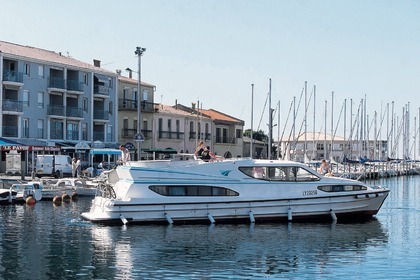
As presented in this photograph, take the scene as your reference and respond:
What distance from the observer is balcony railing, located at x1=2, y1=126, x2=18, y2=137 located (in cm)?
7306

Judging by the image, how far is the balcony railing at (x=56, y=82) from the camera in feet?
256

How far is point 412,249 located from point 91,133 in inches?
2276

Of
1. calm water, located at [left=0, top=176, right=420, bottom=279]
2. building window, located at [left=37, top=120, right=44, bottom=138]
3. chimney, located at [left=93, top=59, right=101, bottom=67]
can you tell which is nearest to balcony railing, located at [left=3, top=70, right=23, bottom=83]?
building window, located at [left=37, top=120, right=44, bottom=138]

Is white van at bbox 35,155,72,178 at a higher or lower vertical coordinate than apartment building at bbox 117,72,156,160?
lower

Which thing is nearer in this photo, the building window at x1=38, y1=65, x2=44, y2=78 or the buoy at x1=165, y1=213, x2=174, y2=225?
the buoy at x1=165, y1=213, x2=174, y2=225

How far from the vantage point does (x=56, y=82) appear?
78.4 meters

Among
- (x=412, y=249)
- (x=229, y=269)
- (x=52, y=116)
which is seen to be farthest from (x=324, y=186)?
(x=52, y=116)

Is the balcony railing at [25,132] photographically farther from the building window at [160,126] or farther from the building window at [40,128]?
the building window at [160,126]

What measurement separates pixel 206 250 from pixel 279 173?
9742mm

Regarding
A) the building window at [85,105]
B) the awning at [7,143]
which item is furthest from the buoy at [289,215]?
the building window at [85,105]

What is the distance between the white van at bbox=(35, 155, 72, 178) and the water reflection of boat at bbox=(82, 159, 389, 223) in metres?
29.4

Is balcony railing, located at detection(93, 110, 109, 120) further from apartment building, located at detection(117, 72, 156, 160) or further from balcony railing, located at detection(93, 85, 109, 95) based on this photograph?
apartment building, located at detection(117, 72, 156, 160)

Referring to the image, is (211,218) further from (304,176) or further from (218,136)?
(218,136)

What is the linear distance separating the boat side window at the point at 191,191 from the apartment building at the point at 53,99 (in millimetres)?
39122
